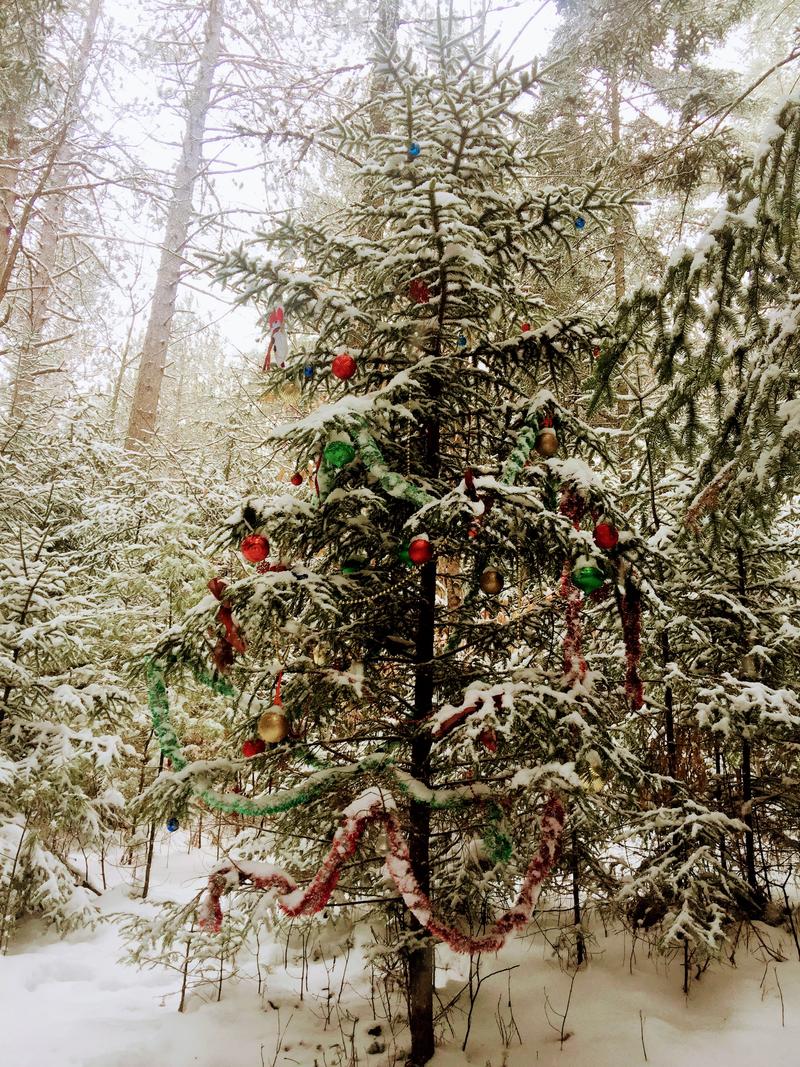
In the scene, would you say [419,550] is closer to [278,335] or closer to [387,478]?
[387,478]

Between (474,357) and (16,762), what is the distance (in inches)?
185

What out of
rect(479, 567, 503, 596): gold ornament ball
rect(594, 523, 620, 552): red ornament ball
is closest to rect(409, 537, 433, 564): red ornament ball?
rect(479, 567, 503, 596): gold ornament ball

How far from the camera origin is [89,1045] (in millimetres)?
3312

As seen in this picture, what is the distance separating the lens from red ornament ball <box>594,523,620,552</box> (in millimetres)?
2498

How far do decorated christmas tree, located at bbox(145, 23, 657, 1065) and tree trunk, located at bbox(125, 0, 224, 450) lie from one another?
18.6ft

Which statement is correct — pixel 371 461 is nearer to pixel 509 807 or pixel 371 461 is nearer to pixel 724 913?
pixel 509 807

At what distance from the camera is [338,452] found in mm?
2482

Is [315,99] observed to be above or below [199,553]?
above

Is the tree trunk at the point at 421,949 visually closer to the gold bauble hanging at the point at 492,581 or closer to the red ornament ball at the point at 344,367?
the gold bauble hanging at the point at 492,581

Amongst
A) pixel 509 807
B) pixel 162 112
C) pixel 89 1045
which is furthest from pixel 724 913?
pixel 162 112

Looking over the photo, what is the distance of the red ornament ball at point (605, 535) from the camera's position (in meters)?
2.50

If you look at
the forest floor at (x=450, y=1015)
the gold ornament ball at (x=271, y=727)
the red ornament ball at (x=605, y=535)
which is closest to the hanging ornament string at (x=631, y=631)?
the red ornament ball at (x=605, y=535)

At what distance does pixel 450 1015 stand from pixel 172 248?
9.46 m

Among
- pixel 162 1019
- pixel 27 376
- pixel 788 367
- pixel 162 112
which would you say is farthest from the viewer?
pixel 162 112
